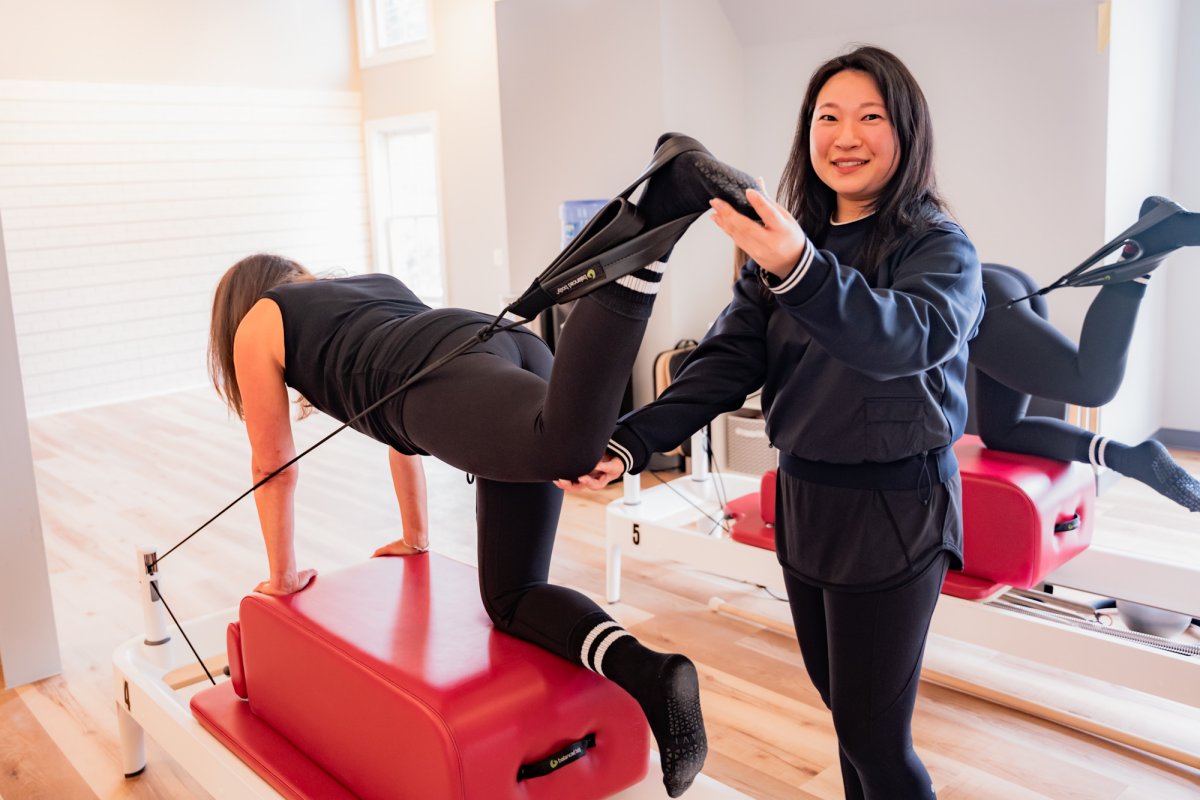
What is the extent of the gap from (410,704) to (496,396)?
1.63 ft

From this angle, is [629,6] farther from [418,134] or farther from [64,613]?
[418,134]

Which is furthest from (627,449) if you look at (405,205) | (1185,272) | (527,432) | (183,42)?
(405,205)

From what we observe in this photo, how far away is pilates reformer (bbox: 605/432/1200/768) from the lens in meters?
2.19

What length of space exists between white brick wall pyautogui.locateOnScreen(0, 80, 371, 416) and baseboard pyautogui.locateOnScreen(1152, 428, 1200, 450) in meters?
6.19

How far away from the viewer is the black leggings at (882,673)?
4.51 ft

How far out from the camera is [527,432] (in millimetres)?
1393

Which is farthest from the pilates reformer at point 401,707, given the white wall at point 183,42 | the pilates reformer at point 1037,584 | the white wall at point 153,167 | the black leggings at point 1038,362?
the white wall at point 183,42

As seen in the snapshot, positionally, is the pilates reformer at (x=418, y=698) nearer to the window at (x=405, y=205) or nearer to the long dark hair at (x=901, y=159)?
the long dark hair at (x=901, y=159)

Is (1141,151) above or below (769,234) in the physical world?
above

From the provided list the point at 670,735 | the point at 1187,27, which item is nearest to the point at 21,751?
the point at 670,735

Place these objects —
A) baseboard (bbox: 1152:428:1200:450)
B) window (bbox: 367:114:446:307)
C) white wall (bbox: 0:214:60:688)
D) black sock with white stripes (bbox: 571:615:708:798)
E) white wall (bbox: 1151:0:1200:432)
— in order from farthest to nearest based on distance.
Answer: window (bbox: 367:114:446:307)
baseboard (bbox: 1152:428:1200:450)
white wall (bbox: 1151:0:1200:432)
white wall (bbox: 0:214:60:688)
black sock with white stripes (bbox: 571:615:708:798)

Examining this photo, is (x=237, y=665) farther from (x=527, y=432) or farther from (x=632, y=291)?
(x=632, y=291)

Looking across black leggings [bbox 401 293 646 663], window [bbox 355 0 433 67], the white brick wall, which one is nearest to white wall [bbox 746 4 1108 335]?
black leggings [bbox 401 293 646 663]

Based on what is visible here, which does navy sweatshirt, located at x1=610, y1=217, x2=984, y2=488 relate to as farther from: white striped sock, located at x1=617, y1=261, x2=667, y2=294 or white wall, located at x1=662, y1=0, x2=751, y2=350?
white wall, located at x1=662, y1=0, x2=751, y2=350
